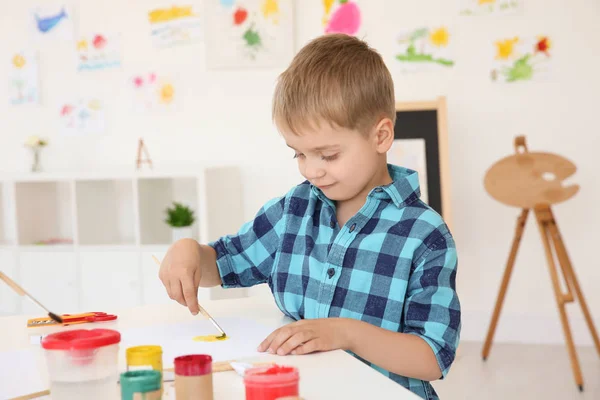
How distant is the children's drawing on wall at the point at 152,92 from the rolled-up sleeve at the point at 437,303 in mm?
2648

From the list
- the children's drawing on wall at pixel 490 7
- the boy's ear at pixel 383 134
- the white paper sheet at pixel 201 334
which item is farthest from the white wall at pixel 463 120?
the white paper sheet at pixel 201 334

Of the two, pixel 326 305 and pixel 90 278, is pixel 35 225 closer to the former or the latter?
pixel 90 278

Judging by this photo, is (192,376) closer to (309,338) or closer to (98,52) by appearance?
(309,338)

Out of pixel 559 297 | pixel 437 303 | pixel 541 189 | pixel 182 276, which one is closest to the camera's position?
pixel 437 303

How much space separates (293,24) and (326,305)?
246 centimetres

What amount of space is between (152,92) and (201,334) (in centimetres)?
266

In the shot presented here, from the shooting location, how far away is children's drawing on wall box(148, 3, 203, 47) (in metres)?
3.49

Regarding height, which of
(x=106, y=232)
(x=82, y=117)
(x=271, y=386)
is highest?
(x=82, y=117)

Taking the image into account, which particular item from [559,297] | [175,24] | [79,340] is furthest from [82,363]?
[175,24]

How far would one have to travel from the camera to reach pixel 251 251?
4.52 ft

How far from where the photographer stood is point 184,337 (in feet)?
3.43

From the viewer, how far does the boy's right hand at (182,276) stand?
1.11 metres

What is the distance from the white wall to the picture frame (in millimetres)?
257

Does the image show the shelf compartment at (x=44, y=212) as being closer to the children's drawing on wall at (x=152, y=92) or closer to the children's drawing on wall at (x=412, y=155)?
the children's drawing on wall at (x=152, y=92)
